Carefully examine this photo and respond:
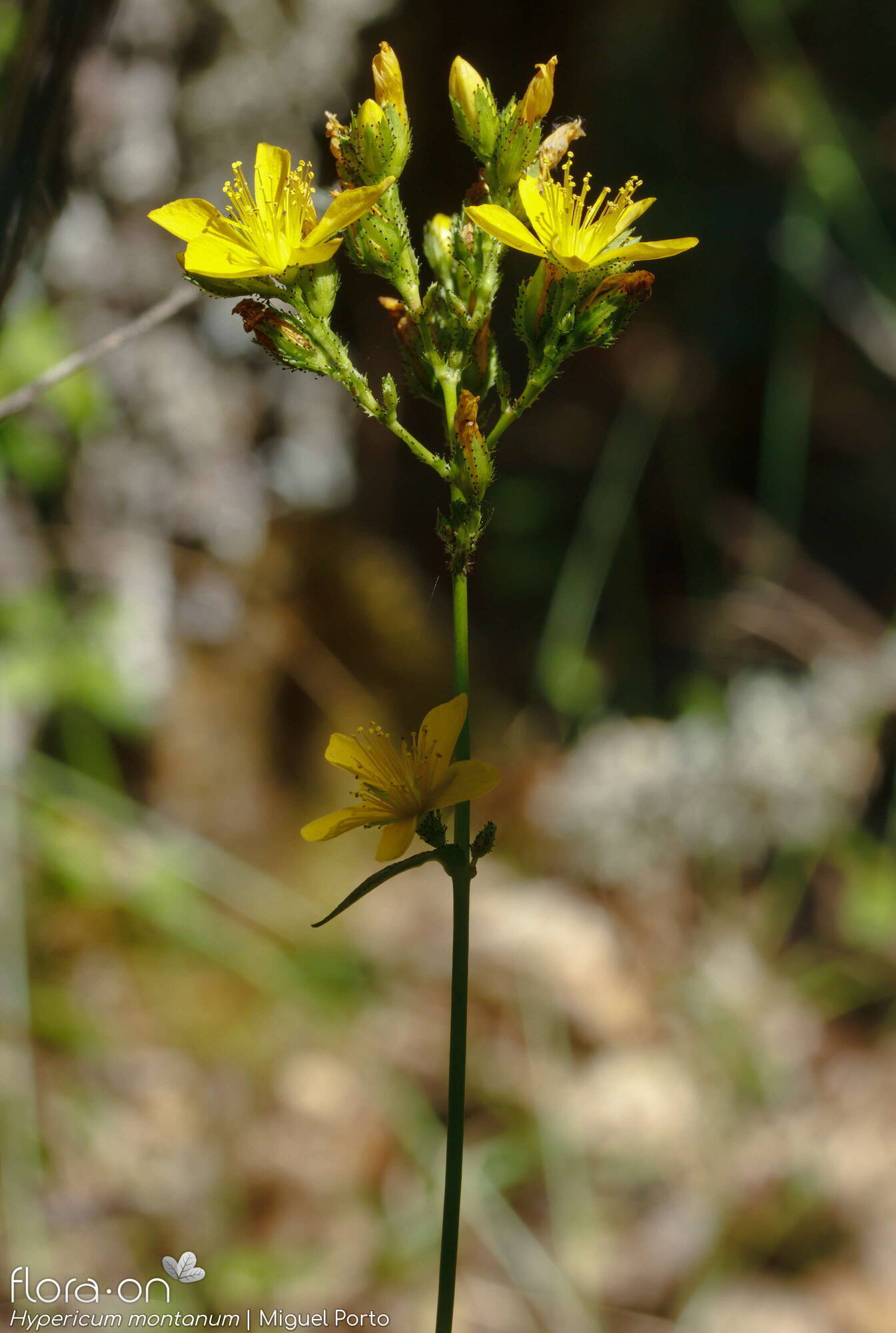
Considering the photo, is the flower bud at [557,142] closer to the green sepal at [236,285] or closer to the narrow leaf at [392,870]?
the green sepal at [236,285]

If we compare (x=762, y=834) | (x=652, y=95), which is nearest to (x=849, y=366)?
(x=652, y=95)

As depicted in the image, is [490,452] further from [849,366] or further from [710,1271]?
[849,366]

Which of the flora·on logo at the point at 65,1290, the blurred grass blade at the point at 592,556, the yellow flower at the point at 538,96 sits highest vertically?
the blurred grass blade at the point at 592,556

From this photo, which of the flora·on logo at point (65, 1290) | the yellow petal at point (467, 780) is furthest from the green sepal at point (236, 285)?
the flora·on logo at point (65, 1290)

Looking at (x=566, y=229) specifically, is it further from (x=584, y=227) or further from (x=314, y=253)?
(x=314, y=253)

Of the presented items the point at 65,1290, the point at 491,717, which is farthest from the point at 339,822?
the point at 491,717

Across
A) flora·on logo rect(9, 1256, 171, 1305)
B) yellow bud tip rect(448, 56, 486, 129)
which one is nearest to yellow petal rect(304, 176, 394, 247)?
yellow bud tip rect(448, 56, 486, 129)

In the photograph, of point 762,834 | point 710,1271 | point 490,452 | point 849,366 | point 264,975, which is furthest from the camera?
point 849,366
